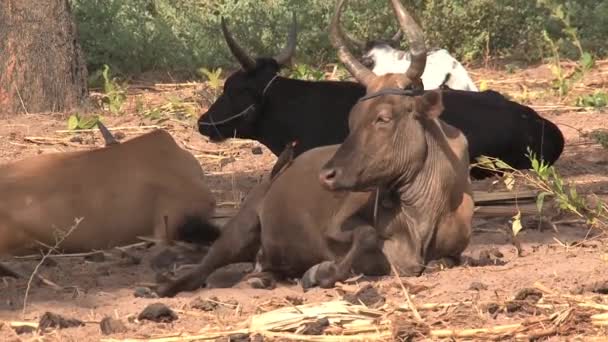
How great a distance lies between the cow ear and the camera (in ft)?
23.0

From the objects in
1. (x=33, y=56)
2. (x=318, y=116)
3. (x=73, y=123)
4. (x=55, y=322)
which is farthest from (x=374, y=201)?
(x=33, y=56)

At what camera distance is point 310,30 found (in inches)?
612

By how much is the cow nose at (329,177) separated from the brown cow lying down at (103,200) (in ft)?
4.86

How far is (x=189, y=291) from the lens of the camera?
7.12 meters

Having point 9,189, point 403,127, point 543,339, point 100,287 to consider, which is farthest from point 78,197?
point 543,339

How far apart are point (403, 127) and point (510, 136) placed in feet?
10.4

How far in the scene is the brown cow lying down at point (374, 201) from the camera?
275 inches

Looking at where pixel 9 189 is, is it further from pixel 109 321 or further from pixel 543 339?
pixel 543 339

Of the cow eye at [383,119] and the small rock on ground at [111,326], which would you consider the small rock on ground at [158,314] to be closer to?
the small rock on ground at [111,326]

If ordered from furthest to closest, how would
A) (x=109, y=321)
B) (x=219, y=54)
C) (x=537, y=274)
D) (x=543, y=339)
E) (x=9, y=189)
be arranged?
(x=219, y=54) → (x=9, y=189) → (x=537, y=274) → (x=109, y=321) → (x=543, y=339)

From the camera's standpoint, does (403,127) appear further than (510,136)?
No

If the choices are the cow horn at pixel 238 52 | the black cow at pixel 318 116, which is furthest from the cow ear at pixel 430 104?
the cow horn at pixel 238 52

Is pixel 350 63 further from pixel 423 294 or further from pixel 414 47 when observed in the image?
pixel 423 294

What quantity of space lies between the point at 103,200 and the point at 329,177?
199 centimetres
